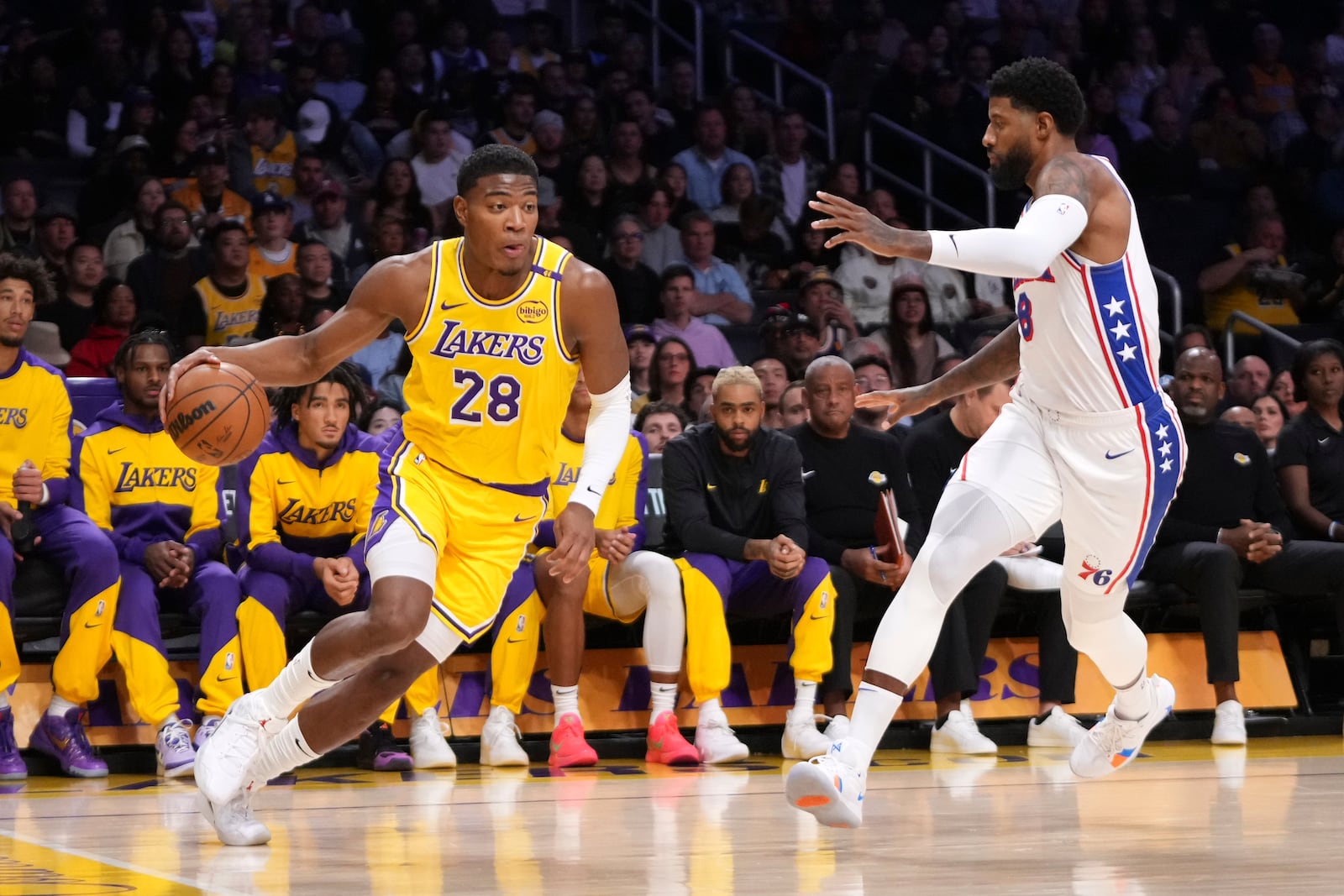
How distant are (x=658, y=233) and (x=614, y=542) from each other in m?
4.11

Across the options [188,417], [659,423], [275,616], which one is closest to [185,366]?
[188,417]

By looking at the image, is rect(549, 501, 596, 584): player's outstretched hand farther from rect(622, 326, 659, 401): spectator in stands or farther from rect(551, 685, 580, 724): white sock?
rect(622, 326, 659, 401): spectator in stands

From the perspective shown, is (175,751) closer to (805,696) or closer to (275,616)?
(275,616)

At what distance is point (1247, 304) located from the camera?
12195 mm

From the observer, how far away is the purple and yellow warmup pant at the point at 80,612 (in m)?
6.62

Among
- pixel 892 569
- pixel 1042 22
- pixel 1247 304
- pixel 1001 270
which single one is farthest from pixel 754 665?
pixel 1042 22

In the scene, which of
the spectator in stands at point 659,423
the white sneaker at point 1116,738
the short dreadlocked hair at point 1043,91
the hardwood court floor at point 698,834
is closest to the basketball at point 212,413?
the hardwood court floor at point 698,834

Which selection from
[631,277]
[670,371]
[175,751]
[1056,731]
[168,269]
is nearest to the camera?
[175,751]

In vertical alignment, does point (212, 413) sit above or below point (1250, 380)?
below

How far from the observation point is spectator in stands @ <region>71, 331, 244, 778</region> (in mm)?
6773

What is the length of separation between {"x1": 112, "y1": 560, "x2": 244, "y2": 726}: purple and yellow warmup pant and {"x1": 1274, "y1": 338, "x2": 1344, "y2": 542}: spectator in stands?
5.17 meters

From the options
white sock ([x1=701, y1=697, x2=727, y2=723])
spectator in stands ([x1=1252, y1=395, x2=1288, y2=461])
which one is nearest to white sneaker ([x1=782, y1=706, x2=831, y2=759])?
white sock ([x1=701, y1=697, x2=727, y2=723])

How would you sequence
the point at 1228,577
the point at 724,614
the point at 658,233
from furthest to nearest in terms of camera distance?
the point at 658,233, the point at 1228,577, the point at 724,614

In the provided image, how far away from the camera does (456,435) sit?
16.1ft
